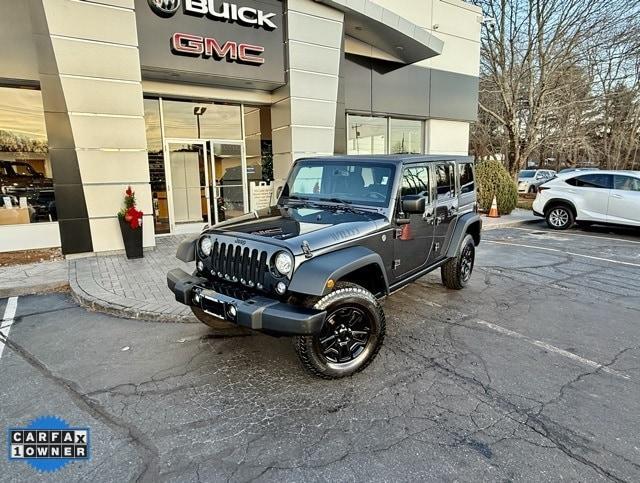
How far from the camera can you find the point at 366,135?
42.7ft

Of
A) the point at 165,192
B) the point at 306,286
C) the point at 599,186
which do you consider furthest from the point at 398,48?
the point at 306,286

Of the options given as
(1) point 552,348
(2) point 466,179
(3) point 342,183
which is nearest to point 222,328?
(3) point 342,183

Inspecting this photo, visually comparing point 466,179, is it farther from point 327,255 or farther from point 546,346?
point 327,255

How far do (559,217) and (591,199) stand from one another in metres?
0.98

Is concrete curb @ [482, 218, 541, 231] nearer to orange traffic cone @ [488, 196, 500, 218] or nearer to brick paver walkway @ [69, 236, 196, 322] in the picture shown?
orange traffic cone @ [488, 196, 500, 218]

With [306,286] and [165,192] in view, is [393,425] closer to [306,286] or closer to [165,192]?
[306,286]

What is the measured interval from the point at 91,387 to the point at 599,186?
12.3 m

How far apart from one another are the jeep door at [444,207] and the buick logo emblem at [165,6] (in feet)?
21.7

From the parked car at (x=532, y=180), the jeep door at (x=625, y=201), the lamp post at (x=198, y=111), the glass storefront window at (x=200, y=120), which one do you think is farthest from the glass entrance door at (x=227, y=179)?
the parked car at (x=532, y=180)

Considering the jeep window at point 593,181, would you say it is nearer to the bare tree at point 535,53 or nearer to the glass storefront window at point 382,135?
the glass storefront window at point 382,135

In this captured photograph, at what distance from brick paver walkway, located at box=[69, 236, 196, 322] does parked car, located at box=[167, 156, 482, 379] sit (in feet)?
3.56

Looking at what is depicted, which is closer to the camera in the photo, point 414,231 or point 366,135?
point 414,231

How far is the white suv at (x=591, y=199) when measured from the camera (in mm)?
10164

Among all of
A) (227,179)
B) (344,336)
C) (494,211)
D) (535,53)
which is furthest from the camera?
(535,53)
